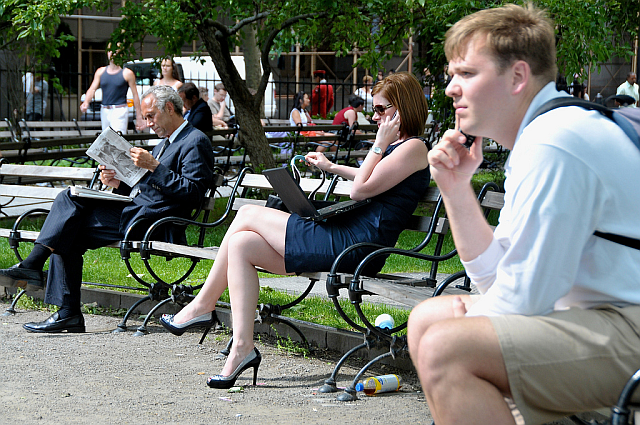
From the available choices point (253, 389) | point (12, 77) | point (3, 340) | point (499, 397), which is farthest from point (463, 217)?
point (12, 77)

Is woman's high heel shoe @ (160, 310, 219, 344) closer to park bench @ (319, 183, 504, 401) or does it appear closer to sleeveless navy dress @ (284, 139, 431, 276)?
sleeveless navy dress @ (284, 139, 431, 276)

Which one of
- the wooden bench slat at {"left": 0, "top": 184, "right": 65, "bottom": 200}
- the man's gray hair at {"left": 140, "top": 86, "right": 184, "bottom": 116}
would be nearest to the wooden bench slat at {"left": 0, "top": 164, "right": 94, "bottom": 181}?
the wooden bench slat at {"left": 0, "top": 184, "right": 65, "bottom": 200}

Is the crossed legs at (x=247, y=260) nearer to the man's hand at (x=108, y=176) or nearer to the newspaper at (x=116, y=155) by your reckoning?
the newspaper at (x=116, y=155)

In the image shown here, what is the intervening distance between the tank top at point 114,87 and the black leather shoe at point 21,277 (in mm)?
7125

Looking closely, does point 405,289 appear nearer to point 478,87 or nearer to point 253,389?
point 253,389

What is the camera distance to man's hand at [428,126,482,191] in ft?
7.50

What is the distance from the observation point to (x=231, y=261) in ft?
13.1

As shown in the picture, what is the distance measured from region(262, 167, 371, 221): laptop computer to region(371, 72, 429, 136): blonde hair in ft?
1.52

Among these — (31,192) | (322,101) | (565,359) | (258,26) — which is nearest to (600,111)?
(565,359)

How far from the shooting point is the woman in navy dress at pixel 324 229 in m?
3.97

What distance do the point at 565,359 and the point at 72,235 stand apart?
12.7ft

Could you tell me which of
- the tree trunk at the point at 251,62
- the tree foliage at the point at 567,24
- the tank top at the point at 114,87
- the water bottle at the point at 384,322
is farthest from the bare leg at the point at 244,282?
the tree trunk at the point at 251,62

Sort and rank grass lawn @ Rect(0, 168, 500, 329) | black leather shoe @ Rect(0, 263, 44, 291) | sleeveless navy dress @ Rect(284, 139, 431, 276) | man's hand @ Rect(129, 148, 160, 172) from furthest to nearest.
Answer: grass lawn @ Rect(0, 168, 500, 329) < black leather shoe @ Rect(0, 263, 44, 291) < man's hand @ Rect(129, 148, 160, 172) < sleeveless navy dress @ Rect(284, 139, 431, 276)

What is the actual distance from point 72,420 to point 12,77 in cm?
996
